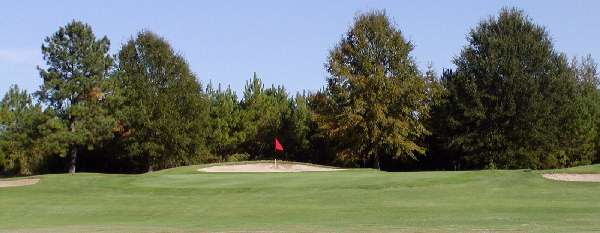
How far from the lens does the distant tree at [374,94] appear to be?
4822 cm

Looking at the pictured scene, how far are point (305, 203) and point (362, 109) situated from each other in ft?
79.8

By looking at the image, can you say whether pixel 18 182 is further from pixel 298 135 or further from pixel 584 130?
pixel 584 130

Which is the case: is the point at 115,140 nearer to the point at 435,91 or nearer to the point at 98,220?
the point at 435,91

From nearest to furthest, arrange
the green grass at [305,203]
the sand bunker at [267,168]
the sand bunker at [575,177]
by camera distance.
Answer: the green grass at [305,203]
the sand bunker at [575,177]
the sand bunker at [267,168]

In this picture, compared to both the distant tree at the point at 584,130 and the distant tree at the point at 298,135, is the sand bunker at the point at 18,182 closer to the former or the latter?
the distant tree at the point at 298,135

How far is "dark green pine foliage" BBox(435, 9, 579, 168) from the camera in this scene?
158ft

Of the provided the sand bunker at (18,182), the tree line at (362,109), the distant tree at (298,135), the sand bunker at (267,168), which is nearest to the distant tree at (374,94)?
the tree line at (362,109)

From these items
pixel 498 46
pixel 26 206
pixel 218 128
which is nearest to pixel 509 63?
pixel 498 46

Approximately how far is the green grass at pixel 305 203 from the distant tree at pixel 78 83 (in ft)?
63.0

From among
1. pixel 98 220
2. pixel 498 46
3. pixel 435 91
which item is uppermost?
pixel 498 46

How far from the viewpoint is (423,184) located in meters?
27.1

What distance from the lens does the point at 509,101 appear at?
1896 inches

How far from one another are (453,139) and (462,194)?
24.0 meters

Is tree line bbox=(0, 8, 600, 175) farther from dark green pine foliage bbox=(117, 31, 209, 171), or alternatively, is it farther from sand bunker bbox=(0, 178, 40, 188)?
sand bunker bbox=(0, 178, 40, 188)
